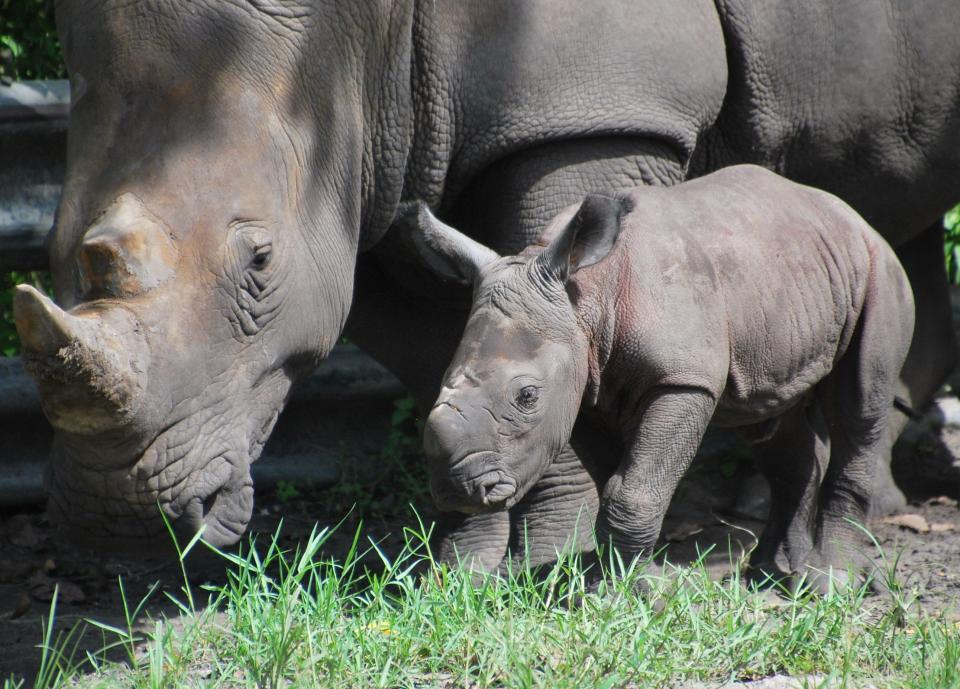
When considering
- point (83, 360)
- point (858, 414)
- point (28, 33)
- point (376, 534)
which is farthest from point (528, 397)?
point (28, 33)

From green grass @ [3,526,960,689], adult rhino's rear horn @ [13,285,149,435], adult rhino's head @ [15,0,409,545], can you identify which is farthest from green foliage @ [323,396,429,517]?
adult rhino's rear horn @ [13,285,149,435]

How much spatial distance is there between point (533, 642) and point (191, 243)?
1.32m

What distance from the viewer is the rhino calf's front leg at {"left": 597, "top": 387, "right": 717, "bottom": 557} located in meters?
3.87

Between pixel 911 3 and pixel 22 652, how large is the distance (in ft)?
12.0

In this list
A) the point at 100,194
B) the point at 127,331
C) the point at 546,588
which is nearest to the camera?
the point at 127,331

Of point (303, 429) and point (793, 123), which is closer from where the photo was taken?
point (793, 123)

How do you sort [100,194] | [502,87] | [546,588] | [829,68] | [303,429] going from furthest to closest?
[303,429]
[829,68]
[502,87]
[546,588]
[100,194]

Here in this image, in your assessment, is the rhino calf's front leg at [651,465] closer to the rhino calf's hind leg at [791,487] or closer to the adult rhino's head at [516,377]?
the adult rhino's head at [516,377]

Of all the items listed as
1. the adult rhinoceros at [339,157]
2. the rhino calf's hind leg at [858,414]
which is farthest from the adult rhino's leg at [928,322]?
the rhino calf's hind leg at [858,414]

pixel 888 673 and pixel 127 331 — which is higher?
pixel 127 331

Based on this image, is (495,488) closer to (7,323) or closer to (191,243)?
(191,243)

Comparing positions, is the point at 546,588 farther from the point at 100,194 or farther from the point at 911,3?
the point at 911,3

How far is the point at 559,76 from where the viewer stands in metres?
4.30

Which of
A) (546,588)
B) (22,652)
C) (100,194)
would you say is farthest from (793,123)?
(22,652)
